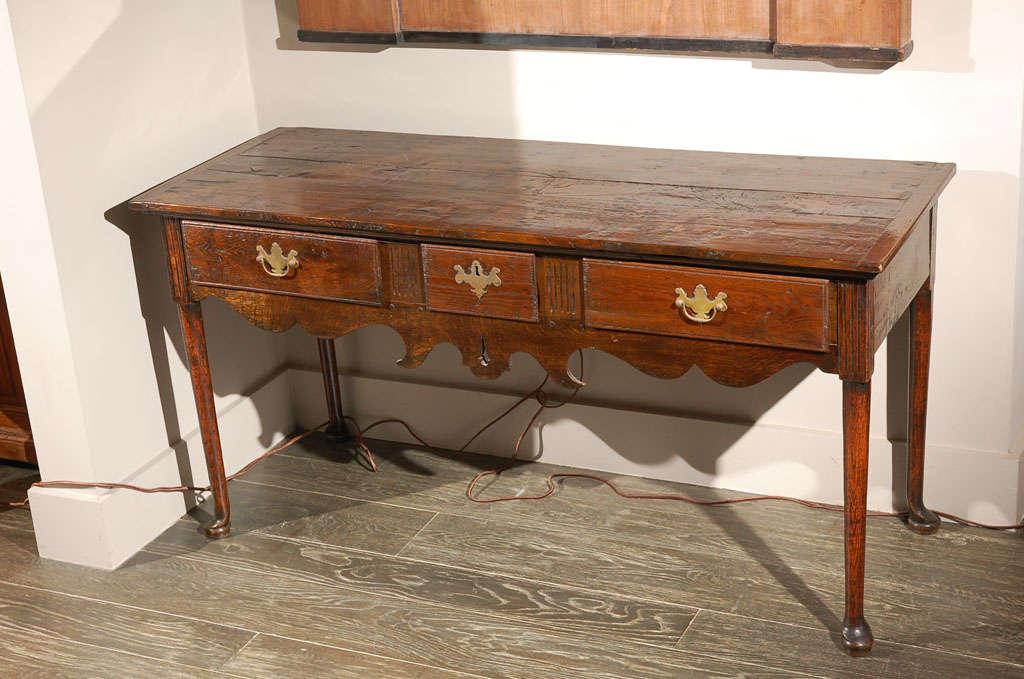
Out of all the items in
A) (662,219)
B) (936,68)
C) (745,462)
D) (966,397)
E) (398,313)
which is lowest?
(745,462)

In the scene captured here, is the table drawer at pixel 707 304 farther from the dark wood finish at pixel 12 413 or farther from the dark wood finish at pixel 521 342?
the dark wood finish at pixel 12 413

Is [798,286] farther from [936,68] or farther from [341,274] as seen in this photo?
[341,274]

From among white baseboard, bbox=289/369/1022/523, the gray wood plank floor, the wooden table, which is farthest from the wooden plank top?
the gray wood plank floor

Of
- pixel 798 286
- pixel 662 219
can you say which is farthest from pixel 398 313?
pixel 798 286

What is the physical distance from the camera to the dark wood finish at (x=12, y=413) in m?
3.05

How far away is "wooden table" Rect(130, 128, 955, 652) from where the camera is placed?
2.00m

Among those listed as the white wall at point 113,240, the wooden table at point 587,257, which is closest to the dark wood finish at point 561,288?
the wooden table at point 587,257

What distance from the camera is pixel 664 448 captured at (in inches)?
112

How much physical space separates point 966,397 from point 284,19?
181 centimetres

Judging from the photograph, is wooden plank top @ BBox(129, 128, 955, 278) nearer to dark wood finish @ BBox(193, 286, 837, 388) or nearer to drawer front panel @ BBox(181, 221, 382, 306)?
drawer front panel @ BBox(181, 221, 382, 306)

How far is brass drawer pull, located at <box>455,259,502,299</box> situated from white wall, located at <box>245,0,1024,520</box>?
2.12 feet

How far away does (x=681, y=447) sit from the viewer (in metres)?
2.84

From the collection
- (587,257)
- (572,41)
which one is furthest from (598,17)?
(587,257)

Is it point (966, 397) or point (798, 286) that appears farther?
point (966, 397)
